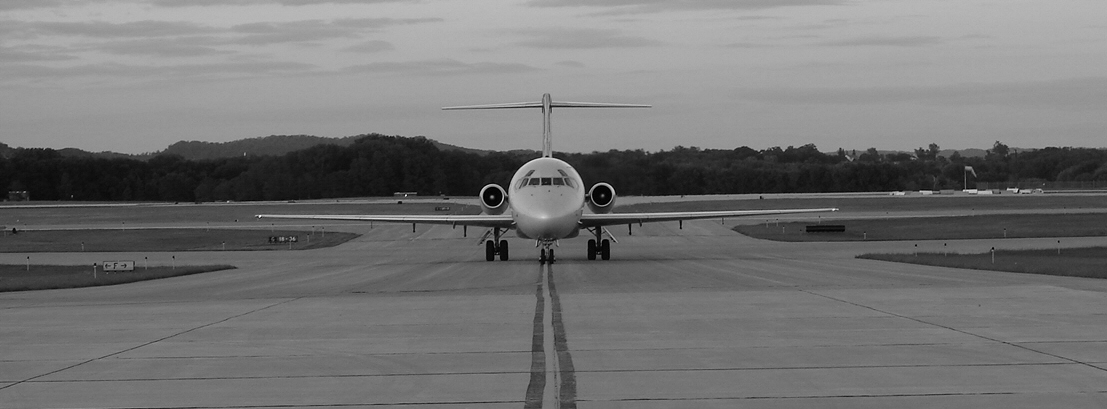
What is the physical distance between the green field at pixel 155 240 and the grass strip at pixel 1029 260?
29.6 metres

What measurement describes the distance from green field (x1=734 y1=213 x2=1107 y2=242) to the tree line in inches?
922

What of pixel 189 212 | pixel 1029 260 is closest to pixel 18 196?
pixel 189 212

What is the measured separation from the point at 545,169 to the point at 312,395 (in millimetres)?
22802

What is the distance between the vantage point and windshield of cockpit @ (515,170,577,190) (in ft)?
A: 106

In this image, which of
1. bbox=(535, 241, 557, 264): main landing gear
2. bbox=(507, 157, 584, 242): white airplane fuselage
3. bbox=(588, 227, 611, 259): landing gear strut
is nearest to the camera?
bbox=(507, 157, 584, 242): white airplane fuselage

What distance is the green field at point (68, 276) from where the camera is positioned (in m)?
27.9

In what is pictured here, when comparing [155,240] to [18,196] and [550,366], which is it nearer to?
[550,366]

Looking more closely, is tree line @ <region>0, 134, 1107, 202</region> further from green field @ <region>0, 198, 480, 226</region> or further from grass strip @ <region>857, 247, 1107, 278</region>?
grass strip @ <region>857, 247, 1107, 278</region>

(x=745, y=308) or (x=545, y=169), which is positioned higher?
(x=545, y=169)

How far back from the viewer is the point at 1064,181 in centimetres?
14888

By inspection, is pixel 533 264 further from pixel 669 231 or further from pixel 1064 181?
pixel 1064 181

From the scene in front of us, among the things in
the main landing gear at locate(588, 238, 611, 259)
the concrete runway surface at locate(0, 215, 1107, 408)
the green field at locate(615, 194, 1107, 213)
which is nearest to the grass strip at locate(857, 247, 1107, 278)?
the concrete runway surface at locate(0, 215, 1107, 408)

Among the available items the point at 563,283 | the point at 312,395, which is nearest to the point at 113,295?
the point at 563,283

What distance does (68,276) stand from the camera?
108 ft
